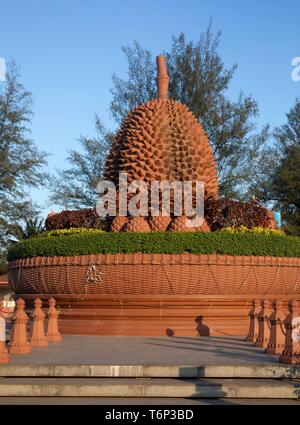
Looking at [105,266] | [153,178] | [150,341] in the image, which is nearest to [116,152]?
[153,178]

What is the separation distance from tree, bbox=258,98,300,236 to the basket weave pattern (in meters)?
21.9

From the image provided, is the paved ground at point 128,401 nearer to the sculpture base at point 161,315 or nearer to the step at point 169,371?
the step at point 169,371

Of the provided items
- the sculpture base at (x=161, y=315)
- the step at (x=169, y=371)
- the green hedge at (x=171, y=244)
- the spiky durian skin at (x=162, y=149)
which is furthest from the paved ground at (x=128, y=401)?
the spiky durian skin at (x=162, y=149)

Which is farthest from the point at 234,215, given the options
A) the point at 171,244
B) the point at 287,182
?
the point at 287,182

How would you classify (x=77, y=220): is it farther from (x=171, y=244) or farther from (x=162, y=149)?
(x=171, y=244)

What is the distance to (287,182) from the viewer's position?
116 feet

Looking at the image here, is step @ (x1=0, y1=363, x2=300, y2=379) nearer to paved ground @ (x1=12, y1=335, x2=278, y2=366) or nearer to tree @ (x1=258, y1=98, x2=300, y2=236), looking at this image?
paved ground @ (x1=12, y1=335, x2=278, y2=366)

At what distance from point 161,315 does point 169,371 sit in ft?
13.5

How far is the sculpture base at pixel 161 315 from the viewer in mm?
10930

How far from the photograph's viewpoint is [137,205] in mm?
13320

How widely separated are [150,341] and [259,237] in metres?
2.98

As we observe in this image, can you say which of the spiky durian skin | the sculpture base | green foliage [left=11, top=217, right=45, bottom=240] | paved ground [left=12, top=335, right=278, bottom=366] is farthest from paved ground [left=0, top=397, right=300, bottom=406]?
green foliage [left=11, top=217, right=45, bottom=240]

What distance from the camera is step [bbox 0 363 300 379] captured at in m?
6.81

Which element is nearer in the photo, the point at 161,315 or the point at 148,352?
the point at 148,352
